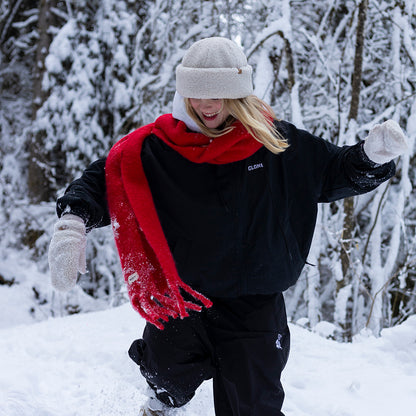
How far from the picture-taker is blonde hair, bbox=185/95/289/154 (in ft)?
5.39

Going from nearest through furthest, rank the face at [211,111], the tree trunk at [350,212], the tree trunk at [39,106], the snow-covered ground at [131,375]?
the face at [211,111]
the snow-covered ground at [131,375]
the tree trunk at [350,212]
the tree trunk at [39,106]

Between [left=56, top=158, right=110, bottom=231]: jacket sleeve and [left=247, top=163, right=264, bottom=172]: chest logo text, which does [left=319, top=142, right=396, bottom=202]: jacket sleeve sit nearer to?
[left=247, top=163, right=264, bottom=172]: chest logo text

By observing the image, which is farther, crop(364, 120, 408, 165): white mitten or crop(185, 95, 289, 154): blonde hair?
crop(185, 95, 289, 154): blonde hair

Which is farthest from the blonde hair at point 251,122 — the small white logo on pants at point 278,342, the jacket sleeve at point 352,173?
the small white logo on pants at point 278,342

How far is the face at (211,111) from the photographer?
5.54ft

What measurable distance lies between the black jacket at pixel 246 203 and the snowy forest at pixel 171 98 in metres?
2.33

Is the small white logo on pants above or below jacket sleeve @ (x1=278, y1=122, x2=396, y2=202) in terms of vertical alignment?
below

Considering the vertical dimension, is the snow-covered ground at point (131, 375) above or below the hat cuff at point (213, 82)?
below

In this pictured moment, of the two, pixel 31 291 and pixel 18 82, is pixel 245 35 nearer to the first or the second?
pixel 31 291

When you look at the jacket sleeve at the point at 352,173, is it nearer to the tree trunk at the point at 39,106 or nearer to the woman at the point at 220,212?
the woman at the point at 220,212

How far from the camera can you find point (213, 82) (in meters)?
1.65

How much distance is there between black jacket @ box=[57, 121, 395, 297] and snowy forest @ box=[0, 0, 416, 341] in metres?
2.33

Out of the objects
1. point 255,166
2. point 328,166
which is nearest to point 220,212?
point 255,166

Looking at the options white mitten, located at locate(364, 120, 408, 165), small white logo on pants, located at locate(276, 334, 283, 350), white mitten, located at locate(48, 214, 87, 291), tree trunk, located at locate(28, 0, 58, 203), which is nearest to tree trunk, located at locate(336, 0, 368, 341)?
small white logo on pants, located at locate(276, 334, 283, 350)
